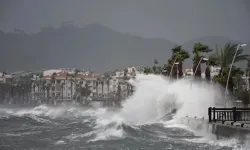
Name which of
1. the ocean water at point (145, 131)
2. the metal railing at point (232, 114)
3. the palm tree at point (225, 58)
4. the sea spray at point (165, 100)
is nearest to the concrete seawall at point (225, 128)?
the ocean water at point (145, 131)

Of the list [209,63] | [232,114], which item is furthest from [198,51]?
[232,114]

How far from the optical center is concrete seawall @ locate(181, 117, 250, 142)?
23.5m

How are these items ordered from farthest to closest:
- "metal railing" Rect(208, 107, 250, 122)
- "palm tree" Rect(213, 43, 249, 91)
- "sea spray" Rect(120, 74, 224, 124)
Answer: "palm tree" Rect(213, 43, 249, 91)
"sea spray" Rect(120, 74, 224, 124)
"metal railing" Rect(208, 107, 250, 122)

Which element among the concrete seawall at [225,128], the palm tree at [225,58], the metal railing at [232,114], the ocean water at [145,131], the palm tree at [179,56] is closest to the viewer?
the concrete seawall at [225,128]

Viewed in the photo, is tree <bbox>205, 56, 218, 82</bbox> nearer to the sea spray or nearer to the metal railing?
the sea spray

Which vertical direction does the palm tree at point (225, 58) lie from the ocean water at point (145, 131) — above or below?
above

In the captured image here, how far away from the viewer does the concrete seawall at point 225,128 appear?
23.5 meters

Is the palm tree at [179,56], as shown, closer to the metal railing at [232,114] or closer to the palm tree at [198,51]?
the palm tree at [198,51]

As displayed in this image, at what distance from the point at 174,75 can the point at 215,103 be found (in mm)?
30228

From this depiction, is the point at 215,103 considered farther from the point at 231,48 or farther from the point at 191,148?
the point at 191,148

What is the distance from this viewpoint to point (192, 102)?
46219 mm

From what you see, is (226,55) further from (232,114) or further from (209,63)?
(232,114)

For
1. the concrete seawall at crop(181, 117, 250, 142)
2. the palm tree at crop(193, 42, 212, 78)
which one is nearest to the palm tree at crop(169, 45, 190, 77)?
the palm tree at crop(193, 42, 212, 78)

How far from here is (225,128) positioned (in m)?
26.1
